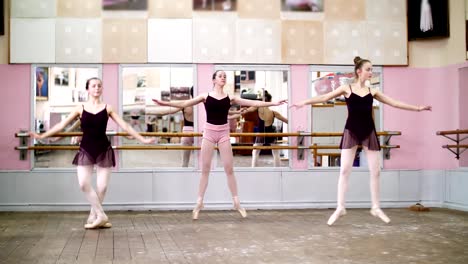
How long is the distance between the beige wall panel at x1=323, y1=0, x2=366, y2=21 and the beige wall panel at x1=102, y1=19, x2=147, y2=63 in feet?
9.40

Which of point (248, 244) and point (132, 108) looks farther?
point (132, 108)

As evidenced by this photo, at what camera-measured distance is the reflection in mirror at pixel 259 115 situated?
912cm

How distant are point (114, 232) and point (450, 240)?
3344 millimetres

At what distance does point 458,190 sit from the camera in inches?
349

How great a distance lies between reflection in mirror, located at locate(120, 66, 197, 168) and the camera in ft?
29.5

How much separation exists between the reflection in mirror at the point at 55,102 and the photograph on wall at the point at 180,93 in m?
1.15

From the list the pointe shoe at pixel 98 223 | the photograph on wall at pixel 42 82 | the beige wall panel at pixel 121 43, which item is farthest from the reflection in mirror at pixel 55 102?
the pointe shoe at pixel 98 223

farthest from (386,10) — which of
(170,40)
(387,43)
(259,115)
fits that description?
(170,40)

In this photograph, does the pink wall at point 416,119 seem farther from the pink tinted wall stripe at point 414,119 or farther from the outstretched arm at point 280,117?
the outstretched arm at point 280,117

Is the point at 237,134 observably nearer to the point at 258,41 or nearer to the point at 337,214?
the point at 258,41

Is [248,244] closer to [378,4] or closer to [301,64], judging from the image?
[301,64]

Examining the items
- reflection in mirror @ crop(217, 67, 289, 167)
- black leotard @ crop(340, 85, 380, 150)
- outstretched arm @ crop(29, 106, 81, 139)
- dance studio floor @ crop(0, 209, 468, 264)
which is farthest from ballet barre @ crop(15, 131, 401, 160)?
black leotard @ crop(340, 85, 380, 150)

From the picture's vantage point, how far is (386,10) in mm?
9406

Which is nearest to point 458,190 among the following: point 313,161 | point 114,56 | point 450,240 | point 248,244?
point 313,161
